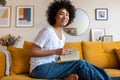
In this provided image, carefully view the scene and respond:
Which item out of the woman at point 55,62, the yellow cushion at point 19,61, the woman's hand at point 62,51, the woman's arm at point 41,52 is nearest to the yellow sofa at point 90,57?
the yellow cushion at point 19,61

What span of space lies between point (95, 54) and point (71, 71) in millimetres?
981

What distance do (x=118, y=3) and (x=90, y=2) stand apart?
0.53 metres

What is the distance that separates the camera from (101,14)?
375 cm

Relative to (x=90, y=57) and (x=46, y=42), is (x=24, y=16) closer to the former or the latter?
(x=90, y=57)

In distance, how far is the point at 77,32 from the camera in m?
3.74

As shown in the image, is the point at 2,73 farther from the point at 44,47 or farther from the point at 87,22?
the point at 87,22

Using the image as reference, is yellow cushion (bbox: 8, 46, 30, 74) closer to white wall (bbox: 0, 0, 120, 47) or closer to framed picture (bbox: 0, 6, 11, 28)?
white wall (bbox: 0, 0, 120, 47)

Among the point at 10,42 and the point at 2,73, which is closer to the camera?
the point at 2,73

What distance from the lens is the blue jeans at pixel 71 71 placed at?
5.71 ft

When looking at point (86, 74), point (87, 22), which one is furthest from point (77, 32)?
point (86, 74)

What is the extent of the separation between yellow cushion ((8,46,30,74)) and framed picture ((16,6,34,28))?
54.9 inches

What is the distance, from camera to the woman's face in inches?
80.9

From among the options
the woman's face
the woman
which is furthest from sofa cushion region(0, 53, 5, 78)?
the woman's face

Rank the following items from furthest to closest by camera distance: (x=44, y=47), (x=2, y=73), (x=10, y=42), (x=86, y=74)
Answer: (x=10, y=42)
(x=2, y=73)
(x=44, y=47)
(x=86, y=74)
